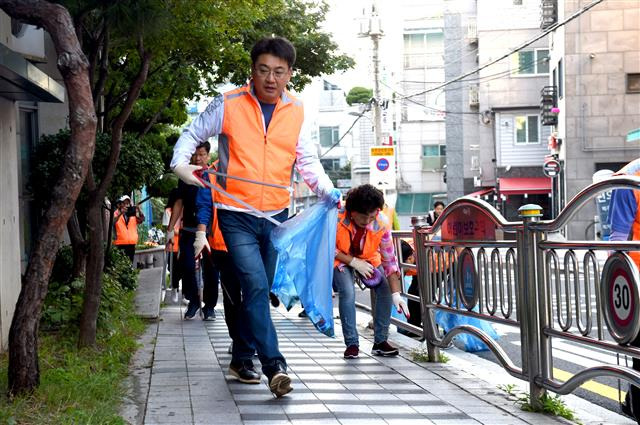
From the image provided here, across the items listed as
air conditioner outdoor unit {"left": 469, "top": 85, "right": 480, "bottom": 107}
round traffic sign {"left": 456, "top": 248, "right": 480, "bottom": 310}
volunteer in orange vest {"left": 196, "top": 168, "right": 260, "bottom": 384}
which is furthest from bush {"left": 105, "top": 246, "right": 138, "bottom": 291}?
air conditioner outdoor unit {"left": 469, "top": 85, "right": 480, "bottom": 107}

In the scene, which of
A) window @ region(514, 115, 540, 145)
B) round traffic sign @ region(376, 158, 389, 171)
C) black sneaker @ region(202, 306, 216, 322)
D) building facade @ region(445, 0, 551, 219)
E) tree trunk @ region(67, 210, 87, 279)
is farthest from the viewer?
window @ region(514, 115, 540, 145)

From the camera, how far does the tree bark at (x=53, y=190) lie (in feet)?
→ 18.5

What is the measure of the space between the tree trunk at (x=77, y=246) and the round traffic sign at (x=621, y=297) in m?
5.83

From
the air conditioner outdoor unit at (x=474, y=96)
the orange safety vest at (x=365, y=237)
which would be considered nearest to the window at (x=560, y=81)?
the air conditioner outdoor unit at (x=474, y=96)

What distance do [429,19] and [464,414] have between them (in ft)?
204

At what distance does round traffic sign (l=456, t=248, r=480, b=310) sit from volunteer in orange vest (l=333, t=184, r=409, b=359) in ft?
3.36

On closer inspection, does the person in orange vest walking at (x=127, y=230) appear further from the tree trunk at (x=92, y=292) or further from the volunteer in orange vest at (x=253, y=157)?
the volunteer in orange vest at (x=253, y=157)

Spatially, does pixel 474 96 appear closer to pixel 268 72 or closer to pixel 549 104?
pixel 549 104

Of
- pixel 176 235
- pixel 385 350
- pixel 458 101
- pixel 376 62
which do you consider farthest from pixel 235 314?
pixel 458 101

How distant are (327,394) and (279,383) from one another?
0.51 meters

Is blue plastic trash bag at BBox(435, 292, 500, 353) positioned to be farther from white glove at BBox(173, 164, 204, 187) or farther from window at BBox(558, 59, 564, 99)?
window at BBox(558, 59, 564, 99)

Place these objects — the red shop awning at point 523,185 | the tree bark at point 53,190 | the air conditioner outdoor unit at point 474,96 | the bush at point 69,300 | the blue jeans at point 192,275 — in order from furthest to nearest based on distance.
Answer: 1. the air conditioner outdoor unit at point 474,96
2. the red shop awning at point 523,185
3. the blue jeans at point 192,275
4. the bush at point 69,300
5. the tree bark at point 53,190

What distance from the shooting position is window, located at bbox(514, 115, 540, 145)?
49.4 meters

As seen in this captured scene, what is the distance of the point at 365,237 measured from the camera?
834 centimetres
